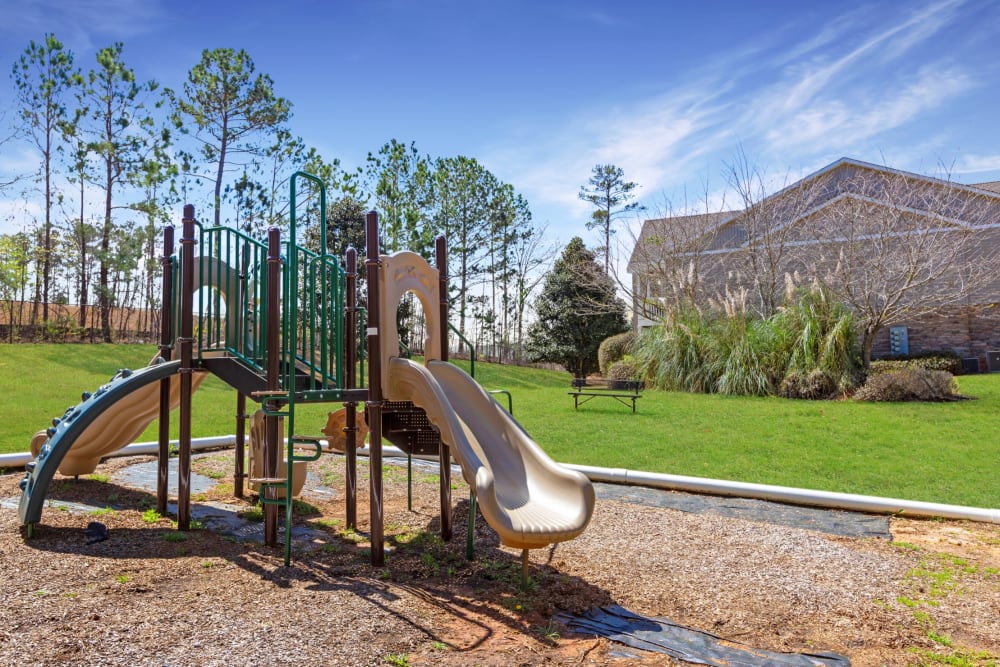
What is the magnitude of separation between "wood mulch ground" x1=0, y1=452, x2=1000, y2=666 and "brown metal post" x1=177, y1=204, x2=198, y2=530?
0.84 ft

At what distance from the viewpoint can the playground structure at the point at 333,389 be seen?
4379 millimetres

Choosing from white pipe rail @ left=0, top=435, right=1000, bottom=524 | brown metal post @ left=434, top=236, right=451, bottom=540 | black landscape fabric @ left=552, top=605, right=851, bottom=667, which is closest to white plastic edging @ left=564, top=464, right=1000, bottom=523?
white pipe rail @ left=0, top=435, right=1000, bottom=524

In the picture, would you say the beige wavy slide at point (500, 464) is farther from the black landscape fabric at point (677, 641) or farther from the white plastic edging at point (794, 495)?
the white plastic edging at point (794, 495)

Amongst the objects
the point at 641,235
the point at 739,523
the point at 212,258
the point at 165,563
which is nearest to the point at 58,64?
the point at 641,235

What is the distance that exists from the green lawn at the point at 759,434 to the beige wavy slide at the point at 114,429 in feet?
8.73

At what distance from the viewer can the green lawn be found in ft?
24.7

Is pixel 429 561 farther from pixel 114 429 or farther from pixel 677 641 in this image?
pixel 114 429

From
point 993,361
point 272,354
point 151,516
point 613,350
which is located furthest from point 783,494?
point 993,361

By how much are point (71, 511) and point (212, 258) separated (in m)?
2.42

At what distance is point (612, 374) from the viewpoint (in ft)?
52.5

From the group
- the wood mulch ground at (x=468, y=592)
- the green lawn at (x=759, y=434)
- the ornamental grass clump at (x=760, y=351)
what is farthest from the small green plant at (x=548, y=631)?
the ornamental grass clump at (x=760, y=351)

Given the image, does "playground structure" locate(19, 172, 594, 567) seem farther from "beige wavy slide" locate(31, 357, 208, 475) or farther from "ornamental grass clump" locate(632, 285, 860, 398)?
"ornamental grass clump" locate(632, 285, 860, 398)

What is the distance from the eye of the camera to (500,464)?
4742 millimetres

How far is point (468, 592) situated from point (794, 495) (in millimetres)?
3844
